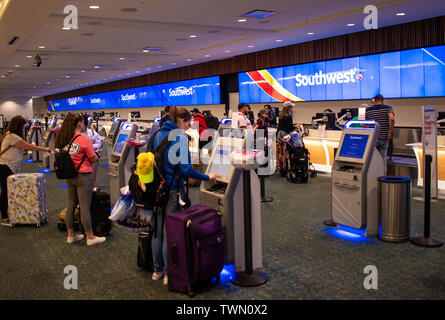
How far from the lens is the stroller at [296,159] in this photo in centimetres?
811

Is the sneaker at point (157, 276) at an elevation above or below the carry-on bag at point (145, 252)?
below

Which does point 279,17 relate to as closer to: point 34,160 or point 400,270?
point 400,270

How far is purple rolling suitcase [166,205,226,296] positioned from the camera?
331 cm

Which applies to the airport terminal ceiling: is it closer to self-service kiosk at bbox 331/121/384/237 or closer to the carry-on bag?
self-service kiosk at bbox 331/121/384/237

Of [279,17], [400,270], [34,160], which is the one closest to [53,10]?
[279,17]

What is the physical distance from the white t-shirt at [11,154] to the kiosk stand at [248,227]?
11.2ft

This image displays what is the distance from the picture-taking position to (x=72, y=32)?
29.9 feet

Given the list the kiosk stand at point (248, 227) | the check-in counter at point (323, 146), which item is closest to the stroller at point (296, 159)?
the check-in counter at point (323, 146)

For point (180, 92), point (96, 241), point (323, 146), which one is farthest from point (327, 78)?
point (96, 241)

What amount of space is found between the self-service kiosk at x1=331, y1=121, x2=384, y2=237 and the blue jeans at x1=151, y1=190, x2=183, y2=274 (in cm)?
229

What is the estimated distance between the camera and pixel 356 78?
1137 cm

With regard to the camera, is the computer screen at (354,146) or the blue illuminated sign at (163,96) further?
the blue illuminated sign at (163,96)

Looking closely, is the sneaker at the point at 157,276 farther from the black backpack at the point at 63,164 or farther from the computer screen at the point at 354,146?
the computer screen at the point at 354,146
